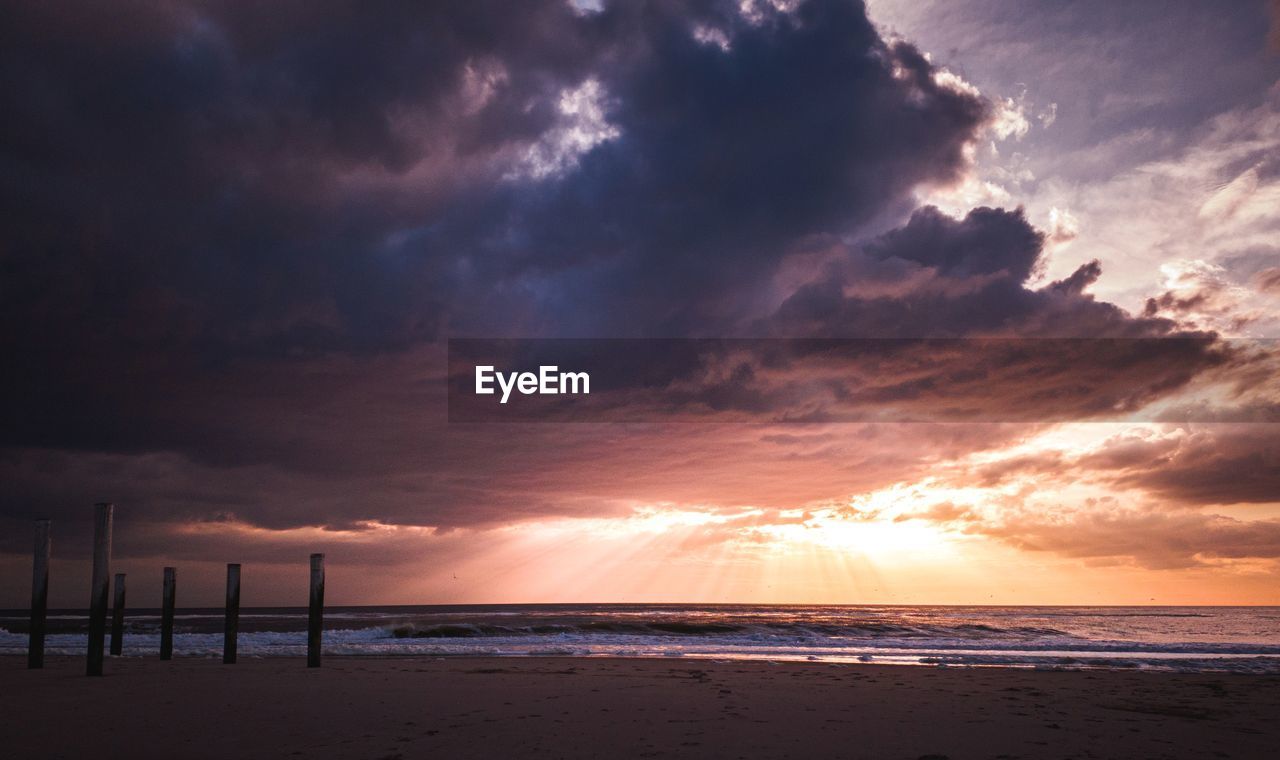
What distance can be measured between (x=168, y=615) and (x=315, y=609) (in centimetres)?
871

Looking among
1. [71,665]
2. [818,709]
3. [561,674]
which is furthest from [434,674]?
[71,665]

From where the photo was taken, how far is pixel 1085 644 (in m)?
31.5

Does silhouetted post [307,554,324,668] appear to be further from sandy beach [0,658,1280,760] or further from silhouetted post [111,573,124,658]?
silhouetted post [111,573,124,658]

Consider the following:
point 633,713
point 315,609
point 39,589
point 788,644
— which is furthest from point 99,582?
point 788,644

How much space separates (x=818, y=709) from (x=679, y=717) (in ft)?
7.78

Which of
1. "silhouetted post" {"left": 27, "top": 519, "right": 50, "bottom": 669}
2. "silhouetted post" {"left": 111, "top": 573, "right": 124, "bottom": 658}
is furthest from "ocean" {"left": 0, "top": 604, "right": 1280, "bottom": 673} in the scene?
"silhouetted post" {"left": 27, "top": 519, "right": 50, "bottom": 669}

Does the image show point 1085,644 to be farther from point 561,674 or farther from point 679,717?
point 679,717

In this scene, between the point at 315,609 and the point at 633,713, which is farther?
the point at 315,609

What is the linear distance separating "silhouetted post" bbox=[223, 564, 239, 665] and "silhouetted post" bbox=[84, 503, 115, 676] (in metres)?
3.24

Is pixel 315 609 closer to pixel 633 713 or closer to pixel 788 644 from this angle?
pixel 633 713

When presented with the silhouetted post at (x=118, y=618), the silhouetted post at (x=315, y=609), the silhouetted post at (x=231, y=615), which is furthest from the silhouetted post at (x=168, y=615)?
the silhouetted post at (x=315, y=609)

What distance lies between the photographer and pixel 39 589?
1912 centimetres

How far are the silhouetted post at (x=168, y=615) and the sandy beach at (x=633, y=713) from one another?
5306 millimetres

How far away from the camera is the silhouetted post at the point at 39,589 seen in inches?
742
